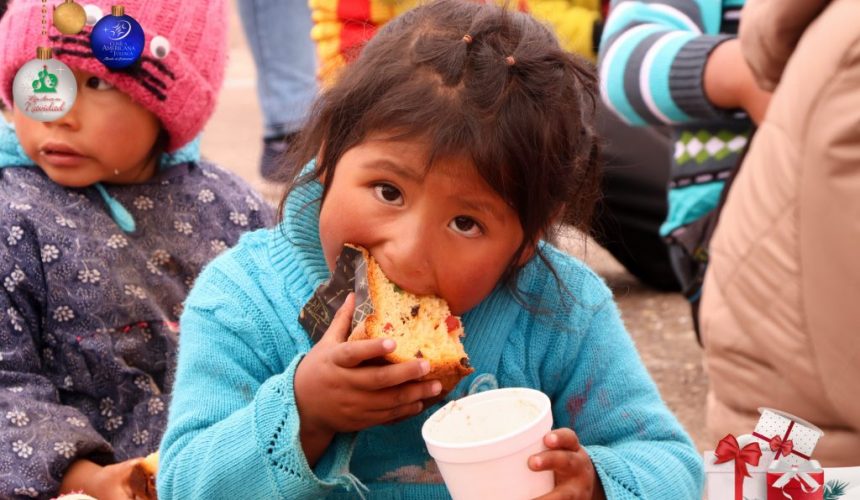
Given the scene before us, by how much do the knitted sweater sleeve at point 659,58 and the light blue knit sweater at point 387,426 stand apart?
4.31 feet

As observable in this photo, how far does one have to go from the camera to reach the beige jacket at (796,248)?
209 cm

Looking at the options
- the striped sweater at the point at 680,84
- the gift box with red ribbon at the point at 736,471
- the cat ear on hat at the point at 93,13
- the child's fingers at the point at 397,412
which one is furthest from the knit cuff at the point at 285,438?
the striped sweater at the point at 680,84

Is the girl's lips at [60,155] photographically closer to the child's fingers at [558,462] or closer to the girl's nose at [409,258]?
the girl's nose at [409,258]

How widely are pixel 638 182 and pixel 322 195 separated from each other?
2694mm

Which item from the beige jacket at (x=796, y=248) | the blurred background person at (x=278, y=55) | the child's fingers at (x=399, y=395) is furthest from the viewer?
the blurred background person at (x=278, y=55)

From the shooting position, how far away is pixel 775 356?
90.8 inches

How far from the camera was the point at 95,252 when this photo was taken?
95.4 inches

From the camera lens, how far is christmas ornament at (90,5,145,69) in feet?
7.84

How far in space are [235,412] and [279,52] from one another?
13.8 ft

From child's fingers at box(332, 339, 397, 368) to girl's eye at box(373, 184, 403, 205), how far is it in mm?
230

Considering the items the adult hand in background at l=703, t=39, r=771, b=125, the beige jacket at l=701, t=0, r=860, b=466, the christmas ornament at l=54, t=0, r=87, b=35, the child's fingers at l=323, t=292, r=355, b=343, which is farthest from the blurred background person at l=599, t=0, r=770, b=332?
the child's fingers at l=323, t=292, r=355, b=343

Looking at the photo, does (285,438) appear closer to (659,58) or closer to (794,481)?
(794,481)

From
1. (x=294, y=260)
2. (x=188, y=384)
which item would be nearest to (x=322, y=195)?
(x=294, y=260)

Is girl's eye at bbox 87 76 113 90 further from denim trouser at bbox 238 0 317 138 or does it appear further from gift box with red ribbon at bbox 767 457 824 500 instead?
denim trouser at bbox 238 0 317 138
